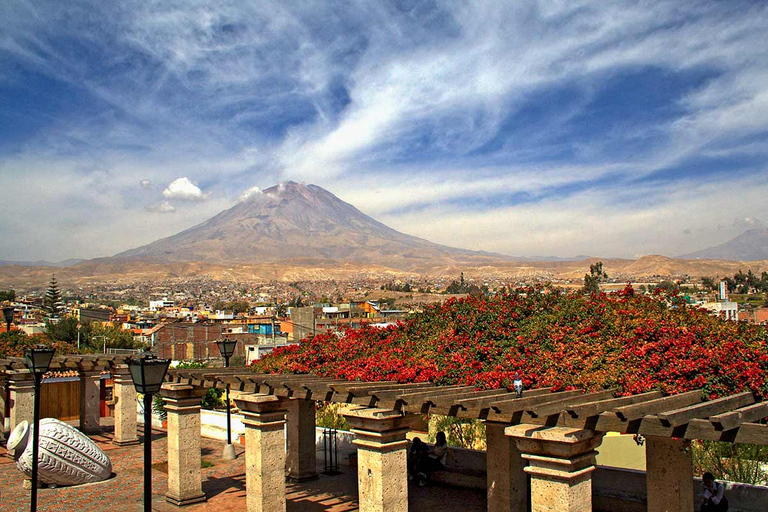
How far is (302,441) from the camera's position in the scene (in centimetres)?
1238

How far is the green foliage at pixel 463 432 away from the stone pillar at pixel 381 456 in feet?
24.7

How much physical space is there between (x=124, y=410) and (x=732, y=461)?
45.4 ft

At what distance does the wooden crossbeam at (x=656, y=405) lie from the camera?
4961 mm

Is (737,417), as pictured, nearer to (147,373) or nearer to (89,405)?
(147,373)

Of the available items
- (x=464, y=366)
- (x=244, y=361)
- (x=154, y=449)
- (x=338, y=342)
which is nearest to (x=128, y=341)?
(x=244, y=361)

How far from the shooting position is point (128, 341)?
47562mm

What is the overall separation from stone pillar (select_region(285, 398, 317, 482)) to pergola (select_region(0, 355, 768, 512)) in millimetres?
2420

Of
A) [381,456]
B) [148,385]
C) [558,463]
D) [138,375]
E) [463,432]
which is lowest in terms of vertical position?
[463,432]

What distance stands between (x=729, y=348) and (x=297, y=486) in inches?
327

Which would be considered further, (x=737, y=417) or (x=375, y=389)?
(x=375, y=389)

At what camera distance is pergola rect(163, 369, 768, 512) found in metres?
4.97

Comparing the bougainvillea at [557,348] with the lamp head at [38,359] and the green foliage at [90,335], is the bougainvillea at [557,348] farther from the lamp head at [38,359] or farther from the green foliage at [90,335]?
the green foliage at [90,335]

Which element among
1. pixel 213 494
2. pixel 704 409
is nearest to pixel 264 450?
pixel 213 494

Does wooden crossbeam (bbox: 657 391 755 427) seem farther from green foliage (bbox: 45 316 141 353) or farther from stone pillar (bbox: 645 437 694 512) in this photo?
green foliage (bbox: 45 316 141 353)
